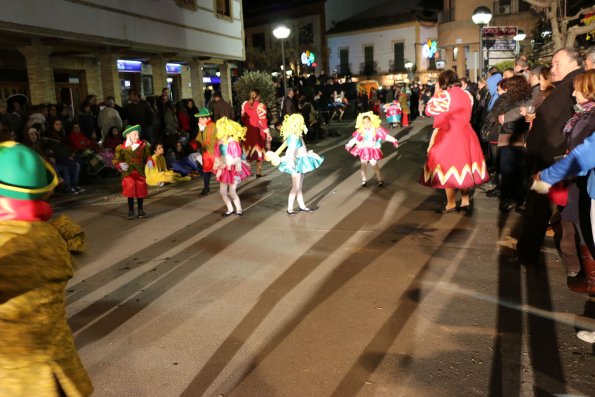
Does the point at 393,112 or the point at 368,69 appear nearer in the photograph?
the point at 393,112

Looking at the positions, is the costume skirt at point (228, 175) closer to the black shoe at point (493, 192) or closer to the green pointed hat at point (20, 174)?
the black shoe at point (493, 192)

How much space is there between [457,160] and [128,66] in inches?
637

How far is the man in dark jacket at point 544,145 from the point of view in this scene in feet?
17.3

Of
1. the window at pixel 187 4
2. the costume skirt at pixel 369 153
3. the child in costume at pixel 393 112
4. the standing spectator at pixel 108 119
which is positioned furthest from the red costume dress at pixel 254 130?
the child in costume at pixel 393 112

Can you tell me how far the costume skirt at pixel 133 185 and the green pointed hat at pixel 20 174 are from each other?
19.7ft

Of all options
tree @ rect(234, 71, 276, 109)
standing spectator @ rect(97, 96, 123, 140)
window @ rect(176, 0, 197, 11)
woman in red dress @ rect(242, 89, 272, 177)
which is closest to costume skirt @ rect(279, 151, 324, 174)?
woman in red dress @ rect(242, 89, 272, 177)

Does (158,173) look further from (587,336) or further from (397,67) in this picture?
(397,67)

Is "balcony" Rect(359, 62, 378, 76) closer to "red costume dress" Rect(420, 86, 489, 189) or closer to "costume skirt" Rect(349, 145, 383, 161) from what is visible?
"costume skirt" Rect(349, 145, 383, 161)

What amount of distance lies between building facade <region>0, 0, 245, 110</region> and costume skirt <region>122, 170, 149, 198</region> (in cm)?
608

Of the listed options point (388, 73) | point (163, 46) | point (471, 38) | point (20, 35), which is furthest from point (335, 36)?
point (20, 35)

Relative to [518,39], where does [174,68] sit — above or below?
below

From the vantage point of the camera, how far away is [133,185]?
838 cm

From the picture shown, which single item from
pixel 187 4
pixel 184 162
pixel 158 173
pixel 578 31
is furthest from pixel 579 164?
pixel 187 4

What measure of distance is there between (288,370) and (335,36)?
5540 centimetres
